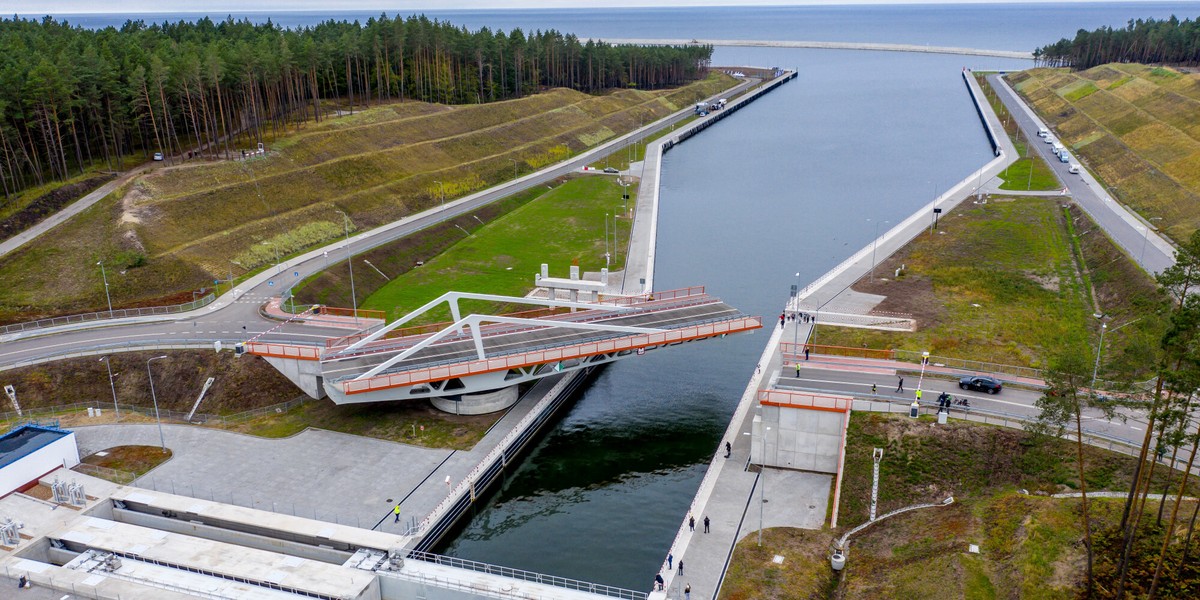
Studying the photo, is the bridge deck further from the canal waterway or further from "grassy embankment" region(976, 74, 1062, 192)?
"grassy embankment" region(976, 74, 1062, 192)

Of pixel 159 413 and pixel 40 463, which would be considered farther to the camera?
pixel 159 413

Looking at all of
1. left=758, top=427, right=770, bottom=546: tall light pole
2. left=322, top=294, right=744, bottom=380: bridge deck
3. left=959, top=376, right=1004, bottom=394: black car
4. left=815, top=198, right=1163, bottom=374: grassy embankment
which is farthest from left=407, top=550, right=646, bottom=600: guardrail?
left=815, top=198, right=1163, bottom=374: grassy embankment

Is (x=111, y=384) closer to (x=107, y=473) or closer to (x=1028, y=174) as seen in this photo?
(x=107, y=473)

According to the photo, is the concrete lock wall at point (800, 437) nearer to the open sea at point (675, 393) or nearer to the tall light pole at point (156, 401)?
the open sea at point (675, 393)

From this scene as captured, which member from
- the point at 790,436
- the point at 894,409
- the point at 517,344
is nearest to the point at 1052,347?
the point at 894,409

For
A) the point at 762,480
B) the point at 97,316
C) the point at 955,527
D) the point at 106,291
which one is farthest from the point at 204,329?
the point at 955,527

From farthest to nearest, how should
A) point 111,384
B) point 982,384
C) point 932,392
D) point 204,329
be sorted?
point 204,329
point 111,384
point 932,392
point 982,384

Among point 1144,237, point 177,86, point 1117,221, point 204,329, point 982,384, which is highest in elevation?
point 177,86
